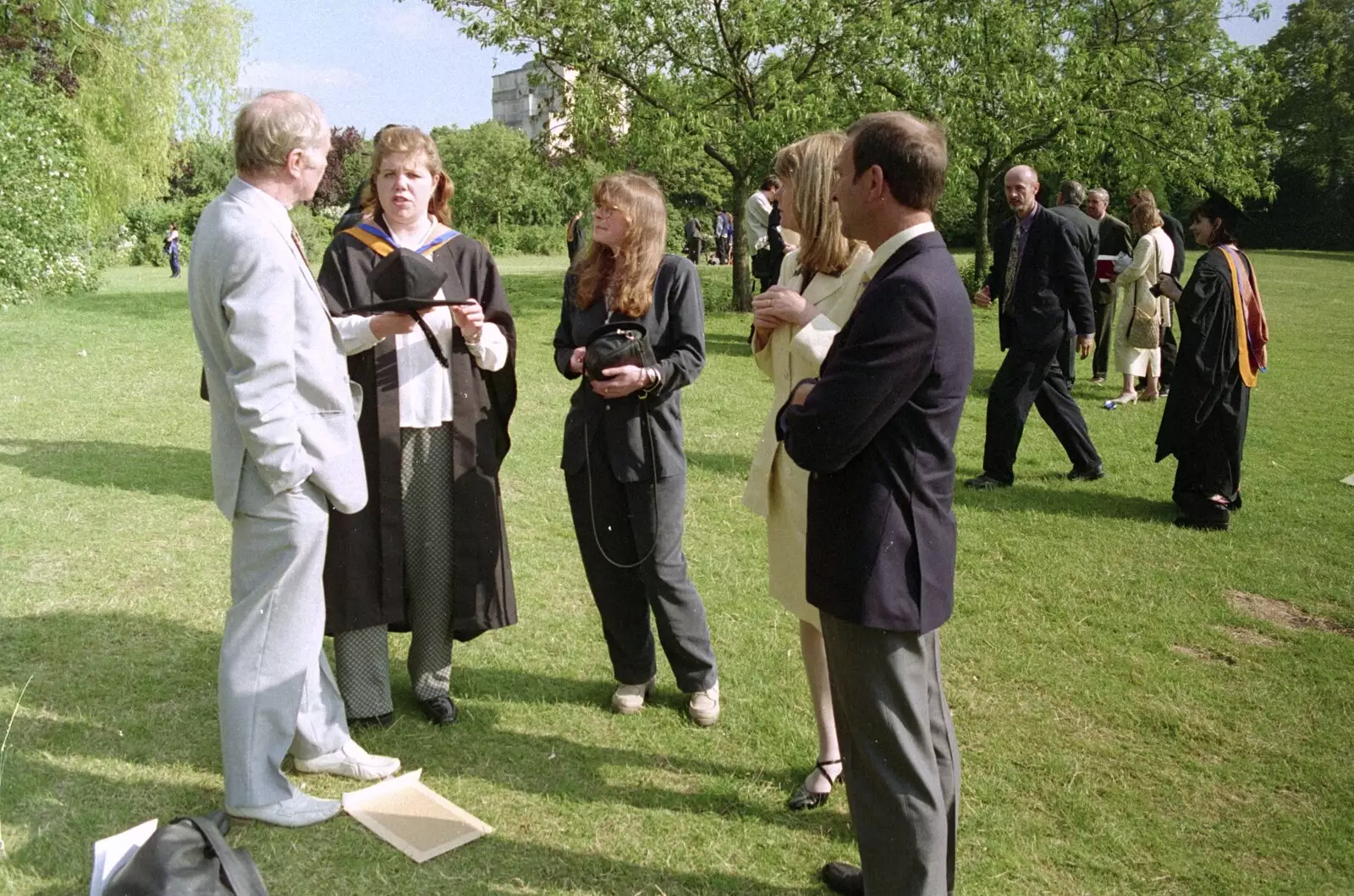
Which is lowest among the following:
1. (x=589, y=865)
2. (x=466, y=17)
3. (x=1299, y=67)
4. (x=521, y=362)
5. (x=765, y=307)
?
(x=589, y=865)

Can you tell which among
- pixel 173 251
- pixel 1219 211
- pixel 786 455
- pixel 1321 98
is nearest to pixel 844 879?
pixel 786 455

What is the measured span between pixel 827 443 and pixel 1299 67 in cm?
5499

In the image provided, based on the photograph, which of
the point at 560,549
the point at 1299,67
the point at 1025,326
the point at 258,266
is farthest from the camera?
the point at 1299,67

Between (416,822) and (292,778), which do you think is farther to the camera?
(292,778)

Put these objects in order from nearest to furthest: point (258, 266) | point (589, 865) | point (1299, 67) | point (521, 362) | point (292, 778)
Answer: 1. point (258, 266)
2. point (589, 865)
3. point (292, 778)
4. point (521, 362)
5. point (1299, 67)

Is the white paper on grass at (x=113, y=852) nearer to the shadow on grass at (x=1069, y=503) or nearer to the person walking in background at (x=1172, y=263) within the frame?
the shadow on grass at (x=1069, y=503)

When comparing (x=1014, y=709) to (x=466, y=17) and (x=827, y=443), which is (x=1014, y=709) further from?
(x=466, y=17)

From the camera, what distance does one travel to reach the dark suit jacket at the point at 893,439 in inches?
101

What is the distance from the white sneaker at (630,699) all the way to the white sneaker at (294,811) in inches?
49.9

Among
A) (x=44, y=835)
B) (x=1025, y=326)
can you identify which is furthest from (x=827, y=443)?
(x=1025, y=326)

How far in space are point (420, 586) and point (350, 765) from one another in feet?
2.53

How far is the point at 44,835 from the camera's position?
11.6 feet

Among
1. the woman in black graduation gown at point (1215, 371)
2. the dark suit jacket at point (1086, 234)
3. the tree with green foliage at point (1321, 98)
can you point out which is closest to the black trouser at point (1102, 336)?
the dark suit jacket at point (1086, 234)

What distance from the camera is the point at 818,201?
3512mm
